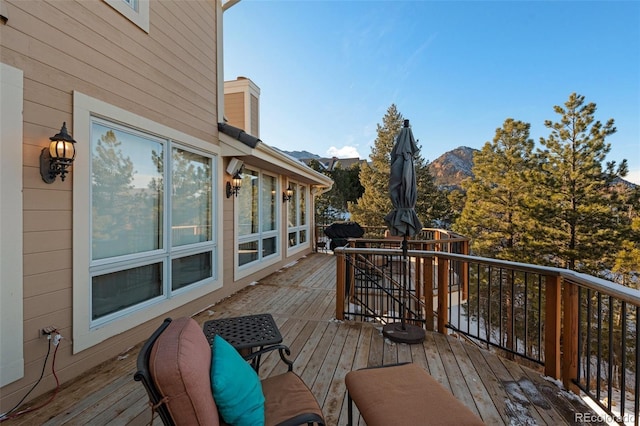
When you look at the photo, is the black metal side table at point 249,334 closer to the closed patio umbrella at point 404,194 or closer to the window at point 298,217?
the closed patio umbrella at point 404,194

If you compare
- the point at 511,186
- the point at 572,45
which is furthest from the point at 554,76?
→ the point at 511,186

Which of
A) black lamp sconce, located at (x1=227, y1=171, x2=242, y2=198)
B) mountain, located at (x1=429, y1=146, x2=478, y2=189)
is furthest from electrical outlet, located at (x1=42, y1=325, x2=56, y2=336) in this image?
mountain, located at (x1=429, y1=146, x2=478, y2=189)

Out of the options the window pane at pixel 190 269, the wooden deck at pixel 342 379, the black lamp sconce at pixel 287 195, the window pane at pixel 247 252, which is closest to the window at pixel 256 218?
the window pane at pixel 247 252

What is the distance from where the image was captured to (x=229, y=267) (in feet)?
16.3

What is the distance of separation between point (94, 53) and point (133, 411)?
10.5 feet

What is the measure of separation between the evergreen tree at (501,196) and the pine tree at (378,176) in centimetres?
537

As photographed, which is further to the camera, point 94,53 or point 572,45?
point 572,45

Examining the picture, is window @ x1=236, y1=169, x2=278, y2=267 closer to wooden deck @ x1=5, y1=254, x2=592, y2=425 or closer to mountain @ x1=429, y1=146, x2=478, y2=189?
wooden deck @ x1=5, y1=254, x2=592, y2=425

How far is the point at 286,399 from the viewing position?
5.03 feet

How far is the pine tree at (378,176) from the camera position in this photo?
19.7m

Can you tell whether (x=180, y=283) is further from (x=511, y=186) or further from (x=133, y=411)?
(x=511, y=186)

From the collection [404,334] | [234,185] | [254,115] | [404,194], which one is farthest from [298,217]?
[404,334]

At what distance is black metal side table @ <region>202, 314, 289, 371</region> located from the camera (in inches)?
71.5

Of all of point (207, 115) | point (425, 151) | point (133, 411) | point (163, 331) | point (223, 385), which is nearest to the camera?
point (223, 385)
